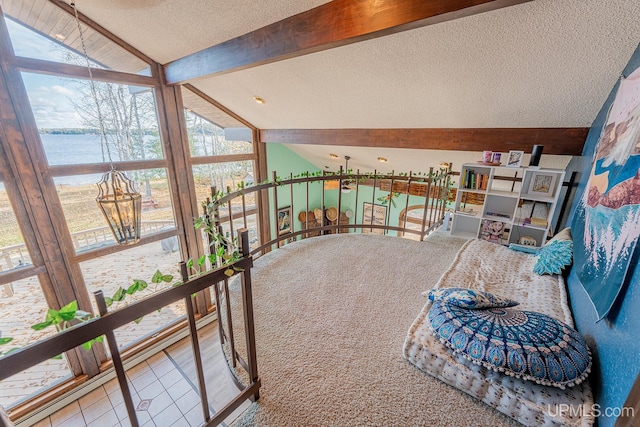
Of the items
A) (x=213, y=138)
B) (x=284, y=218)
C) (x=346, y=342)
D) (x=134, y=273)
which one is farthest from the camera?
(x=284, y=218)

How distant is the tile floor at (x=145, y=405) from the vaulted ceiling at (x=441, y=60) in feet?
13.6

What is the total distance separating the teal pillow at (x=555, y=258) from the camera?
6.40ft

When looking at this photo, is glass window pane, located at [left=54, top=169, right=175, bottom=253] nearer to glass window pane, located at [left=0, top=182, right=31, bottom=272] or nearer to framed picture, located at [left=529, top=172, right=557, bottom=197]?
glass window pane, located at [left=0, top=182, right=31, bottom=272]

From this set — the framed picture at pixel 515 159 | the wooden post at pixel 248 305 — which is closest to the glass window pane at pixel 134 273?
the wooden post at pixel 248 305

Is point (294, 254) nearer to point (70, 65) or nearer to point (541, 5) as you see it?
point (541, 5)

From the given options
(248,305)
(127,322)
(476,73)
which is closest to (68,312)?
(127,322)

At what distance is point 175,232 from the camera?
13.6ft

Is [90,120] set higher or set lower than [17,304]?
higher

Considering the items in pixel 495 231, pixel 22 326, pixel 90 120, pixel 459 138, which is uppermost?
pixel 90 120

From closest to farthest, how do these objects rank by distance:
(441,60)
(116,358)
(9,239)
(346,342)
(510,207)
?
(116,358)
(346,342)
(441,60)
(9,239)
(510,207)

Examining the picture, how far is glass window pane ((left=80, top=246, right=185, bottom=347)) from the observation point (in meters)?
3.51

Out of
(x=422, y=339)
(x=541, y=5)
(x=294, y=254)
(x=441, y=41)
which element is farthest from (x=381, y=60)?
(x=422, y=339)

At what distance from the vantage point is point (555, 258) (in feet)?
6.60

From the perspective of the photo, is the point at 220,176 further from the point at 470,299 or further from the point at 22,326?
the point at 470,299
